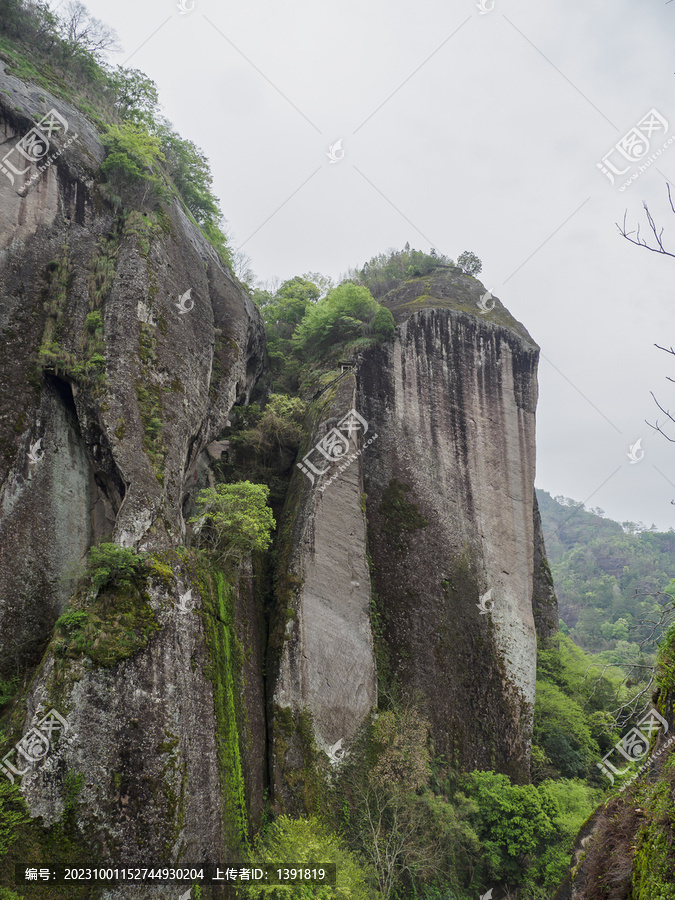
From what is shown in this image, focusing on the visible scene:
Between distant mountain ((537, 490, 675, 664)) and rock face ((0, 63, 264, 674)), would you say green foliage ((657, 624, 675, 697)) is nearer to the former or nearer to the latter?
rock face ((0, 63, 264, 674))

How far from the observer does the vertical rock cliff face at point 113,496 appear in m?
9.41

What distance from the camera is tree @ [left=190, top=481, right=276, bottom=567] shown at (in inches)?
535

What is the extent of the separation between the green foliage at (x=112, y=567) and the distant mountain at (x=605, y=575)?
3745 centimetres

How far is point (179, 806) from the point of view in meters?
9.76

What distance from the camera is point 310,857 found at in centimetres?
1024

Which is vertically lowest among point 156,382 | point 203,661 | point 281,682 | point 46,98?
point 281,682

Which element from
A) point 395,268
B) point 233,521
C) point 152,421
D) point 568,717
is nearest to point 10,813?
point 233,521

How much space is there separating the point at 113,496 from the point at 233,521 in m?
3.08

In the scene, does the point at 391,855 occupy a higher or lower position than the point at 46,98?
lower

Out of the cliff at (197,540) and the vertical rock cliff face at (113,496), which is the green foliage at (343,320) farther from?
the vertical rock cliff face at (113,496)

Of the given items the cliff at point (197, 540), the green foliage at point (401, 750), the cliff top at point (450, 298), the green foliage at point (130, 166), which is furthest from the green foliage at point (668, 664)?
the green foliage at point (130, 166)

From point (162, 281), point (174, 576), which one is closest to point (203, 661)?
point (174, 576)

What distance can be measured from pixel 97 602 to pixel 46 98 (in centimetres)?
1449

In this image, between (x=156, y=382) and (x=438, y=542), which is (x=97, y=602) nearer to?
(x=156, y=382)
